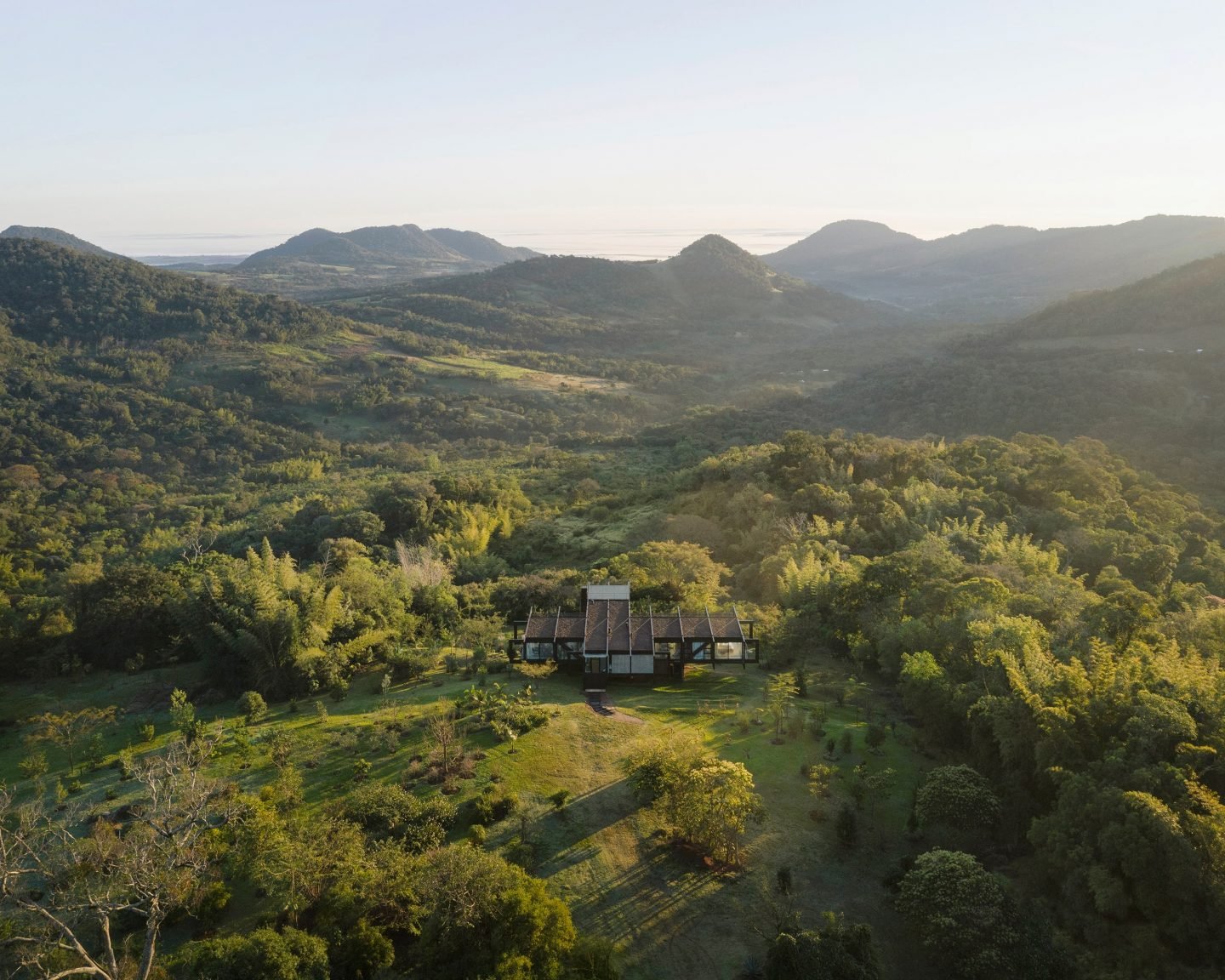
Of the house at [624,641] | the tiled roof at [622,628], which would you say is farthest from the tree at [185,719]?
the tiled roof at [622,628]

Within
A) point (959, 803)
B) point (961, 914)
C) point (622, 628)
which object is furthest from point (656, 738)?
point (961, 914)

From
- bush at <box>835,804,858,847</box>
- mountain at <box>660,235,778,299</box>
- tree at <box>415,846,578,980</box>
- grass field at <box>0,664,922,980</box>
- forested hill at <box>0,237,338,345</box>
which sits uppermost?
mountain at <box>660,235,778,299</box>

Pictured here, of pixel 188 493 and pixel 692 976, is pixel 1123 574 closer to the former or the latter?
pixel 692 976

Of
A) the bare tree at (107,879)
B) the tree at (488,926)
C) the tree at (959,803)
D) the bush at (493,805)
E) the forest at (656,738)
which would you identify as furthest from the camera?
the bush at (493,805)

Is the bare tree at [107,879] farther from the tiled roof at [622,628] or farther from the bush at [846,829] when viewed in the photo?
the bush at [846,829]

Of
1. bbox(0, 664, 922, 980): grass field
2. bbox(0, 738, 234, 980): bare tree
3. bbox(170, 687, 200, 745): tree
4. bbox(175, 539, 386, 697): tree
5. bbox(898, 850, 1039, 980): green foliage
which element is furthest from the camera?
bbox(175, 539, 386, 697): tree

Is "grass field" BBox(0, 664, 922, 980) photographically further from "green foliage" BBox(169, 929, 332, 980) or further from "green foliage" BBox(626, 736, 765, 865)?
"green foliage" BBox(169, 929, 332, 980)

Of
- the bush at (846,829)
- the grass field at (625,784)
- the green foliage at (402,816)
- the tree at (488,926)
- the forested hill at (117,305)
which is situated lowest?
the grass field at (625,784)

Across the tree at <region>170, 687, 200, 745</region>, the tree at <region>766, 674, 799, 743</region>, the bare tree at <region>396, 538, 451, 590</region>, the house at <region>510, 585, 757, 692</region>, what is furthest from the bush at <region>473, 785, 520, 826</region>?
the bare tree at <region>396, 538, 451, 590</region>
